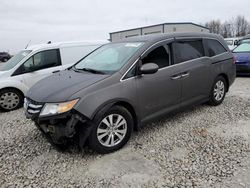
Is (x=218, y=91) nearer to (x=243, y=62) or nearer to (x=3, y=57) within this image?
(x=243, y=62)

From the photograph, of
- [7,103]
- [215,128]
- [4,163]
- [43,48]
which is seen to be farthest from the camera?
[43,48]

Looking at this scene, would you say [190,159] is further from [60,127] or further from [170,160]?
[60,127]

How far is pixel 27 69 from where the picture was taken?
6.18 meters

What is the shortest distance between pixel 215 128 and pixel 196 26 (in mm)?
33095

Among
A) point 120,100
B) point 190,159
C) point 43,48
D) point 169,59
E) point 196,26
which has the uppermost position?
point 196,26

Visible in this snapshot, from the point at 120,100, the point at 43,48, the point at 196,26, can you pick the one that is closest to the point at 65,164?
the point at 120,100

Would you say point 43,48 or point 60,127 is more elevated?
point 43,48

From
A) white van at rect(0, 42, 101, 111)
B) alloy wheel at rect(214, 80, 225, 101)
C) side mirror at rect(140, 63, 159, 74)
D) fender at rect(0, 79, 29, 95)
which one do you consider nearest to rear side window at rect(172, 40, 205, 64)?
side mirror at rect(140, 63, 159, 74)

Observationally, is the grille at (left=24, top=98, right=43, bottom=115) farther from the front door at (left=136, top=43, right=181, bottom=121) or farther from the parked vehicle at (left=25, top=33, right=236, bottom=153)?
the front door at (left=136, top=43, right=181, bottom=121)

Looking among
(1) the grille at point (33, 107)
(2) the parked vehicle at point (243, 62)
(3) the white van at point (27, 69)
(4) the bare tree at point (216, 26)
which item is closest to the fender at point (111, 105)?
(1) the grille at point (33, 107)

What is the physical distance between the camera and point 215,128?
158 inches

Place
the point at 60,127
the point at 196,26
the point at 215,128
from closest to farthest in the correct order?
the point at 60,127 → the point at 215,128 → the point at 196,26

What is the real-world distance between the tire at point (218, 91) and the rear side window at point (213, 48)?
566 mm

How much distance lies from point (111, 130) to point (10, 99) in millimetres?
3899
